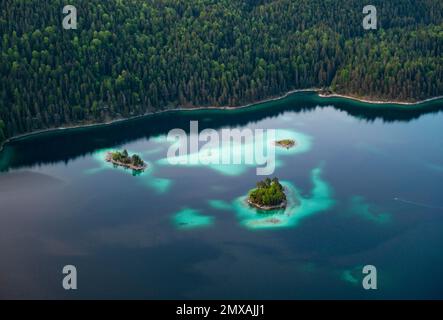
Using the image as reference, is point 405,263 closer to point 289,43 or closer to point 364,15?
point 289,43

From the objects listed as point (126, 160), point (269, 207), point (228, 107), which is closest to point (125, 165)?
point (126, 160)

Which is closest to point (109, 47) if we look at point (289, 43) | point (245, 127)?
point (245, 127)

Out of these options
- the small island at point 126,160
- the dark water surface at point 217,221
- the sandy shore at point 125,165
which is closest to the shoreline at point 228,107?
the dark water surface at point 217,221

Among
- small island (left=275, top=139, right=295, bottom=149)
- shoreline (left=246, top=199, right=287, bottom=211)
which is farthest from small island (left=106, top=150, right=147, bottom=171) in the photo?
small island (left=275, top=139, right=295, bottom=149)

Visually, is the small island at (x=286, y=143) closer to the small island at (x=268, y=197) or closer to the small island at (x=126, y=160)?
the small island at (x=268, y=197)

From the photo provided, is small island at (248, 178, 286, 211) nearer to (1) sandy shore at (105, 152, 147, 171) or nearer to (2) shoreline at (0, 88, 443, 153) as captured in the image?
(1) sandy shore at (105, 152, 147, 171)

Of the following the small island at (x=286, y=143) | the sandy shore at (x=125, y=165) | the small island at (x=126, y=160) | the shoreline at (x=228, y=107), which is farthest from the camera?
the shoreline at (x=228, y=107)
